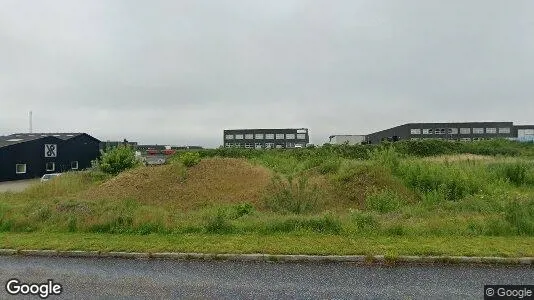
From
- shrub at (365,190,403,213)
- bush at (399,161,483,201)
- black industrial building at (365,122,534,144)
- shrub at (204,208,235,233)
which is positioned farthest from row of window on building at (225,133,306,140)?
shrub at (204,208,235,233)

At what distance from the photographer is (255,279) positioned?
640 centimetres

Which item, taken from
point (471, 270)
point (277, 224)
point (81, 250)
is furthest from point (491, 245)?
point (81, 250)

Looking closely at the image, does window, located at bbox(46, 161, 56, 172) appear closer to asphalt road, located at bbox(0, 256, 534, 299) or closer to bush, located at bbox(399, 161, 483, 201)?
asphalt road, located at bbox(0, 256, 534, 299)

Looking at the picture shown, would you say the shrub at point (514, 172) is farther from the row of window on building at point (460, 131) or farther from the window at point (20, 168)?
the row of window on building at point (460, 131)

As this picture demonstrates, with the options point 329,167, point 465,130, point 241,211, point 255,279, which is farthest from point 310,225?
point 465,130

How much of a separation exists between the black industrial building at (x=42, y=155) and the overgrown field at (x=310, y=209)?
91.5ft

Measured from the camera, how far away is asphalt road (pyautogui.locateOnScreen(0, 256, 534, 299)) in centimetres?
579

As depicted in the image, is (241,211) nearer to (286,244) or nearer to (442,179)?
(286,244)

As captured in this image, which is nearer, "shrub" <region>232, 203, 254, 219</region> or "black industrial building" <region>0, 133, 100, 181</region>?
"shrub" <region>232, 203, 254, 219</region>

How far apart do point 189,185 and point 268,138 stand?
7856cm

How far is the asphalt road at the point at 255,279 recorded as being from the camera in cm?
579

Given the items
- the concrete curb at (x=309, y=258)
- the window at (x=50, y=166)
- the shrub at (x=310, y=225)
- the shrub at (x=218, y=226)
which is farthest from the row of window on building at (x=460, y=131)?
the concrete curb at (x=309, y=258)

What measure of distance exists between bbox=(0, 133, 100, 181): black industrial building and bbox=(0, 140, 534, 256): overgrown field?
91.5 ft

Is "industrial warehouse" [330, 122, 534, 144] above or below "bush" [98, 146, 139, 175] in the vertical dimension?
above
